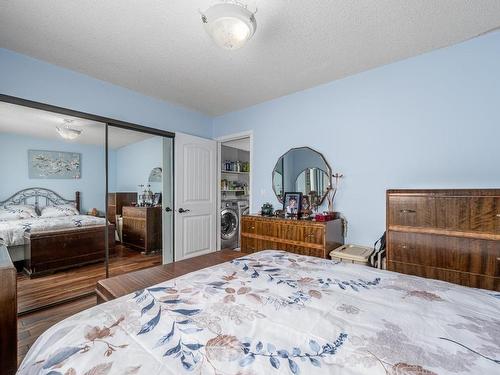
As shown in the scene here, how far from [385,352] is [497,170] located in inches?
82.1

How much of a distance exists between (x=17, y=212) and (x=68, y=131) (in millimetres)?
1022

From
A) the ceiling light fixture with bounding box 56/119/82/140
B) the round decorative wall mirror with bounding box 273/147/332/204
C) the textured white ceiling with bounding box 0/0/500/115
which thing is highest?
the textured white ceiling with bounding box 0/0/500/115

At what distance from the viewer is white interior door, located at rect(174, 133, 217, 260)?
11.1ft

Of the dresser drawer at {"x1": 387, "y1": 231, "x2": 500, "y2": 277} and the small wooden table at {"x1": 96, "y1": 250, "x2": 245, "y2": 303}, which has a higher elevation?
the dresser drawer at {"x1": 387, "y1": 231, "x2": 500, "y2": 277}

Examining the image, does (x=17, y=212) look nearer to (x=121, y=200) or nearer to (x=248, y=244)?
(x=121, y=200)

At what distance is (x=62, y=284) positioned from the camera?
108 inches

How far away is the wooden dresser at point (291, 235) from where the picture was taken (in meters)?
2.39

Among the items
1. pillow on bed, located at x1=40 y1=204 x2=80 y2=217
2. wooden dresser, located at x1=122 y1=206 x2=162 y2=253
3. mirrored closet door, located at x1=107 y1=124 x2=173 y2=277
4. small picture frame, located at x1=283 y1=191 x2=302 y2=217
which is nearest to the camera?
pillow on bed, located at x1=40 y1=204 x2=80 y2=217

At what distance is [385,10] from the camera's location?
1636 mm

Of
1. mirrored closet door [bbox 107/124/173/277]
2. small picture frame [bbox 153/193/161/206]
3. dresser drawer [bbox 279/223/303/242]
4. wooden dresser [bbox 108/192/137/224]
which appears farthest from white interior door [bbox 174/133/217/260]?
dresser drawer [bbox 279/223/303/242]

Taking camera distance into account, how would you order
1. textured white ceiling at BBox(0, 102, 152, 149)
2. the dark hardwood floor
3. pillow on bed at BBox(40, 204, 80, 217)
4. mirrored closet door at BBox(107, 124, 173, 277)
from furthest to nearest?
mirrored closet door at BBox(107, 124, 173, 277), pillow on bed at BBox(40, 204, 80, 217), the dark hardwood floor, textured white ceiling at BBox(0, 102, 152, 149)

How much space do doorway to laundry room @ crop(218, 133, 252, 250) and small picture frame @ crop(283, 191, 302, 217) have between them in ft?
3.96

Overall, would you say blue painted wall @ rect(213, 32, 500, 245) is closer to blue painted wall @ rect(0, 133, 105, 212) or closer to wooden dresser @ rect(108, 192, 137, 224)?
blue painted wall @ rect(0, 133, 105, 212)

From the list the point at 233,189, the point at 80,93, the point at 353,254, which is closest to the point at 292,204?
the point at 353,254
